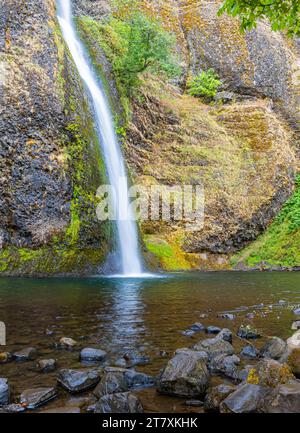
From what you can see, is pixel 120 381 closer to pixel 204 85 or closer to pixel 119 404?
pixel 119 404

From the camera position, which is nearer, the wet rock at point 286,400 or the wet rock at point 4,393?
the wet rock at point 286,400

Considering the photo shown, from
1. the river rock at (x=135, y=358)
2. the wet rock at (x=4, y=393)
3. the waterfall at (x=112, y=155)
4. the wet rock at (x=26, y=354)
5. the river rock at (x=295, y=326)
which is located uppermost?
the waterfall at (x=112, y=155)

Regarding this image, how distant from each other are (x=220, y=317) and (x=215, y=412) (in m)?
4.29


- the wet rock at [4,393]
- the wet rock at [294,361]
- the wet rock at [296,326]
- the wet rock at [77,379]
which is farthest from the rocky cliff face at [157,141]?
the wet rock at [294,361]

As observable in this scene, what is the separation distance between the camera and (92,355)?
195 inches

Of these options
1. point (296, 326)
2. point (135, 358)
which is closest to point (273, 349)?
point (135, 358)

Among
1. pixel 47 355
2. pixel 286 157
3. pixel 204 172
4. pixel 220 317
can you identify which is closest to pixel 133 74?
pixel 204 172

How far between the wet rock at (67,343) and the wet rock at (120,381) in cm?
130

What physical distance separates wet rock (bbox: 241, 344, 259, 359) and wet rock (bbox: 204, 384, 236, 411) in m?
1.67

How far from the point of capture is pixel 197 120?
2600 cm

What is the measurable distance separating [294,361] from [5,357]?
3.32 m

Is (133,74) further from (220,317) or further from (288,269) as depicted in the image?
(220,317)

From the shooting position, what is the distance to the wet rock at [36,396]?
359 centimetres

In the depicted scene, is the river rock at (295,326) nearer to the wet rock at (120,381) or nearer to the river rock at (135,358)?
the river rock at (135,358)
